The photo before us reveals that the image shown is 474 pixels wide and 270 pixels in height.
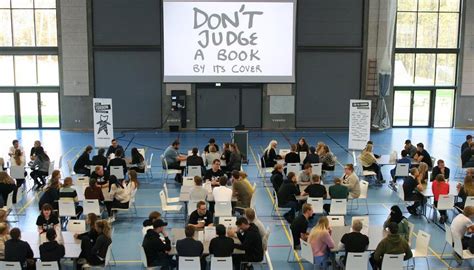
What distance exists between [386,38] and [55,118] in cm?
1613

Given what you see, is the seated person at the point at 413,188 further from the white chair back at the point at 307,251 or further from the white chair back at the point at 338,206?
the white chair back at the point at 307,251

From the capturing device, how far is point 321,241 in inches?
359

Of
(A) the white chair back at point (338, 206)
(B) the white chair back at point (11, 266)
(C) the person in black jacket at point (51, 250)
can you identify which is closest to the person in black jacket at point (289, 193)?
(A) the white chair back at point (338, 206)

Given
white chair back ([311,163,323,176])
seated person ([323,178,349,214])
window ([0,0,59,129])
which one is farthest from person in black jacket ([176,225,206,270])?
window ([0,0,59,129])

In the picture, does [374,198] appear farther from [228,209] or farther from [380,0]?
[380,0]

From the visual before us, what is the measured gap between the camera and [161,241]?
9.00 m

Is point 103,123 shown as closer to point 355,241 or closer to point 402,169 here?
point 402,169

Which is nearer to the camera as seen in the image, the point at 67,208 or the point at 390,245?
the point at 390,245

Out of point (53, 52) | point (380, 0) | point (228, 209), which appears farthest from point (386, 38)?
point (228, 209)

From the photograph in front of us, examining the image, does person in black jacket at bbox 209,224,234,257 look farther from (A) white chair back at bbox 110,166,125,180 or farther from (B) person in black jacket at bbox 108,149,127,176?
(B) person in black jacket at bbox 108,149,127,176

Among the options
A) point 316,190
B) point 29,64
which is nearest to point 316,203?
point 316,190

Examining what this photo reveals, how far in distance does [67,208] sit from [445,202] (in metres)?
7.93

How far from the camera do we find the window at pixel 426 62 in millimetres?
27297

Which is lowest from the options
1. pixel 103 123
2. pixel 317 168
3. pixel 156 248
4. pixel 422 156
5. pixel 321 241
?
pixel 156 248
